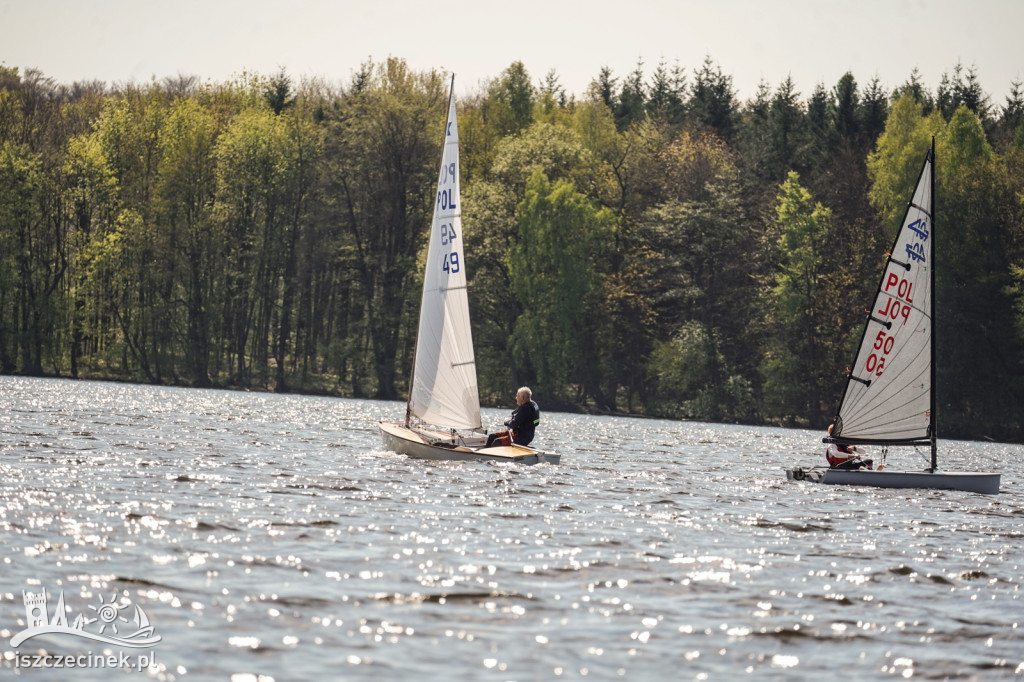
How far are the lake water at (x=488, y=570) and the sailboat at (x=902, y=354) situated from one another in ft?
7.62

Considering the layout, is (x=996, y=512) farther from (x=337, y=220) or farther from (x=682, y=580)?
(x=337, y=220)

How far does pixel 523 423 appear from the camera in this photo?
3044cm

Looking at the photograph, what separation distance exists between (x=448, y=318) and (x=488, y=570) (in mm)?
16930

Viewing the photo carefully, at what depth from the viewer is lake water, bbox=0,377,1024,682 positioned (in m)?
10.5

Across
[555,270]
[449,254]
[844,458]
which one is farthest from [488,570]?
[555,270]

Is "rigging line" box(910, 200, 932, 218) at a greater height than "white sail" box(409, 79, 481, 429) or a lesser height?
greater

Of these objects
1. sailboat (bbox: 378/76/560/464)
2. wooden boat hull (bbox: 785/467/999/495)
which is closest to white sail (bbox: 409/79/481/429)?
sailboat (bbox: 378/76/560/464)

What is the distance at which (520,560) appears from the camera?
50.4 ft

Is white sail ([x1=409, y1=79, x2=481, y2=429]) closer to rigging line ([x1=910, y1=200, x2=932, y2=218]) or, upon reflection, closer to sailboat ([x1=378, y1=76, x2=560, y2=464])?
sailboat ([x1=378, y1=76, x2=560, y2=464])

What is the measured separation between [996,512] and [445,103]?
63.0 meters

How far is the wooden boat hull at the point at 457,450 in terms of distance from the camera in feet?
94.6

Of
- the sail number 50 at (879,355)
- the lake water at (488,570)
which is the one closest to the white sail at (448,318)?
the lake water at (488,570)

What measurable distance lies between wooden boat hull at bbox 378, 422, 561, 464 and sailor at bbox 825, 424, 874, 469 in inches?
277

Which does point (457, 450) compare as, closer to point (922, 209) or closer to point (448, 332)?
point (448, 332)
